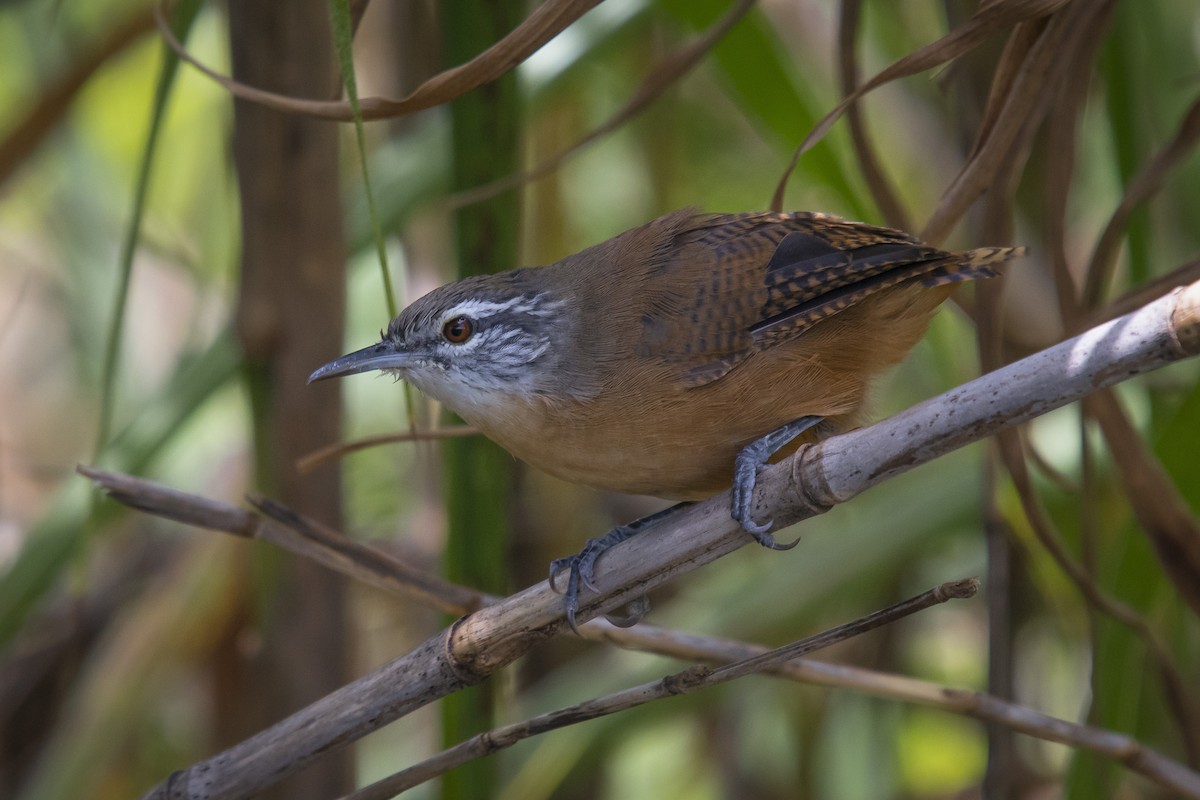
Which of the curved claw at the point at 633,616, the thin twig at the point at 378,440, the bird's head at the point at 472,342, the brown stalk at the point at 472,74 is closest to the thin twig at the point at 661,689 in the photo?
the curved claw at the point at 633,616

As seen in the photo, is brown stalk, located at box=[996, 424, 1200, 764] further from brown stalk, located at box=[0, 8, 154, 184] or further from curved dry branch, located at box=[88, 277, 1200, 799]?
brown stalk, located at box=[0, 8, 154, 184]

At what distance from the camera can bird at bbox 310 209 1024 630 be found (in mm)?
2002

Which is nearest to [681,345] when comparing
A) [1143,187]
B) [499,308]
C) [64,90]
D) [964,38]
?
[499,308]

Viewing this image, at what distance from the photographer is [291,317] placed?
8.18ft

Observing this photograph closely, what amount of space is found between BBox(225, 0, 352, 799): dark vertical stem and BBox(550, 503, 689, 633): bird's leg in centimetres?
80

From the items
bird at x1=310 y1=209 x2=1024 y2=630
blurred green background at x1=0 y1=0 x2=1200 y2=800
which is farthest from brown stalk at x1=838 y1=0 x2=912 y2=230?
bird at x1=310 y1=209 x2=1024 y2=630

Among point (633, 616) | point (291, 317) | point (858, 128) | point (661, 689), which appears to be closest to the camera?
point (661, 689)

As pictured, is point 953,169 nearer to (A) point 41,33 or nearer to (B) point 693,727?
(B) point 693,727

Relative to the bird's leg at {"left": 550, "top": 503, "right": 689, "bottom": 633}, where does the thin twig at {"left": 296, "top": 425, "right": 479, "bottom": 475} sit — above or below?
above

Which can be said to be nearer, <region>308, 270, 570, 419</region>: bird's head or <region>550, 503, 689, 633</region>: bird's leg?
<region>550, 503, 689, 633</region>: bird's leg

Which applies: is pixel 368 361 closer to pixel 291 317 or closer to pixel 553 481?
pixel 291 317

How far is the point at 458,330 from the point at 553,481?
170 centimetres

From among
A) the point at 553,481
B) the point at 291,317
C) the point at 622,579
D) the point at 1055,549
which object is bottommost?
the point at 622,579

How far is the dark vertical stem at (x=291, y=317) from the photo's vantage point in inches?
93.1
